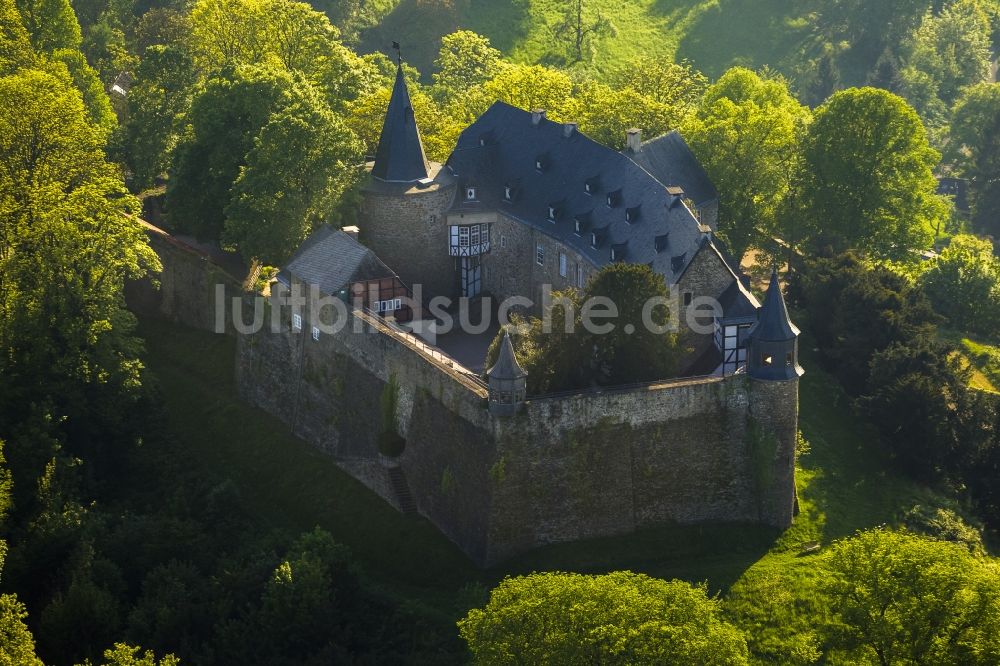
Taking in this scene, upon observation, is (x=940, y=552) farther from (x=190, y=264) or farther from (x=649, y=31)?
(x=649, y=31)

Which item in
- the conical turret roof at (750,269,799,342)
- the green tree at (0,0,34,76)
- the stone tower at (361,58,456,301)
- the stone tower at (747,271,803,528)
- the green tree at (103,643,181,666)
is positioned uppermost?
the green tree at (0,0,34,76)

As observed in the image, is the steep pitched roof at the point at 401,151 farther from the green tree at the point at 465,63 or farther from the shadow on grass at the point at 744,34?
the shadow on grass at the point at 744,34

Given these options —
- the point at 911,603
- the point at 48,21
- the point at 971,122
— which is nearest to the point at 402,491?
the point at 911,603

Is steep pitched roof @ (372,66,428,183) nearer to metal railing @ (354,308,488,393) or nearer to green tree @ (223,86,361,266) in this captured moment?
green tree @ (223,86,361,266)

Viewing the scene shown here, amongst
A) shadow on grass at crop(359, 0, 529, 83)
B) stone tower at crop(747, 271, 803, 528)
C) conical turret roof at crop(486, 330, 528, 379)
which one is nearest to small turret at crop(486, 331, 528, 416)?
conical turret roof at crop(486, 330, 528, 379)

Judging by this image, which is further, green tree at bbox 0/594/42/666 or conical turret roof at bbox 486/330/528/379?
conical turret roof at bbox 486/330/528/379

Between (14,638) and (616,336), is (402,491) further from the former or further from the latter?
(14,638)

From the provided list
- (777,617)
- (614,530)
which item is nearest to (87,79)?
(614,530)
